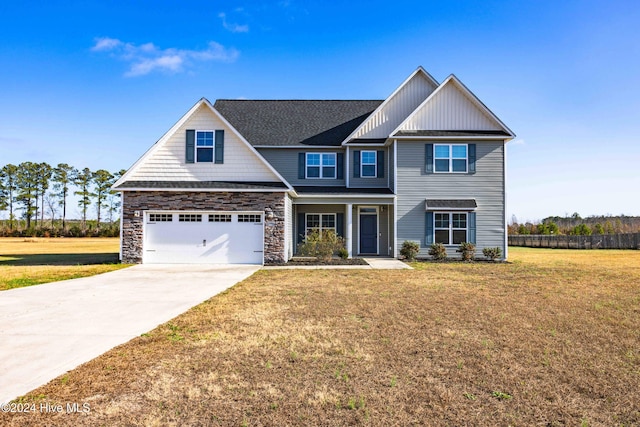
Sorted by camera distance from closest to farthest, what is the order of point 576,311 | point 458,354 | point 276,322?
point 458,354 → point 276,322 → point 576,311

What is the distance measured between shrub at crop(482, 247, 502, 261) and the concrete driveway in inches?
445

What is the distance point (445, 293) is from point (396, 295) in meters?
1.34

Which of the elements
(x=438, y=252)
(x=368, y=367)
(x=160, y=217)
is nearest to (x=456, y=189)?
(x=438, y=252)

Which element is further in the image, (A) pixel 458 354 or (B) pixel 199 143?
(B) pixel 199 143

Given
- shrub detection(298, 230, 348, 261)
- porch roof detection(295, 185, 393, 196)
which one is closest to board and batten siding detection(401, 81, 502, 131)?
porch roof detection(295, 185, 393, 196)

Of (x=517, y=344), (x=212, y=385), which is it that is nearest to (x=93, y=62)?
(x=212, y=385)

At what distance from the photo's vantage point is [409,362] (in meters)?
4.74

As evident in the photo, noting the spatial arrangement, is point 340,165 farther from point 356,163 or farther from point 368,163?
point 368,163

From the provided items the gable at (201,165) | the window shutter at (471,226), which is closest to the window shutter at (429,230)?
the window shutter at (471,226)

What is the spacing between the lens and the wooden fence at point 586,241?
102 ft

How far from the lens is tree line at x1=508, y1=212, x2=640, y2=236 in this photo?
35.1 m

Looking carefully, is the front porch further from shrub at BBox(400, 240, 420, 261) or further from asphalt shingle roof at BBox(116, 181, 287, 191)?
asphalt shingle roof at BBox(116, 181, 287, 191)

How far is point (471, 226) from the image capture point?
61.0 ft

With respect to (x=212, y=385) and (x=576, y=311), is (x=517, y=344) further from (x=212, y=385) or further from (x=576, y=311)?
(x=212, y=385)
